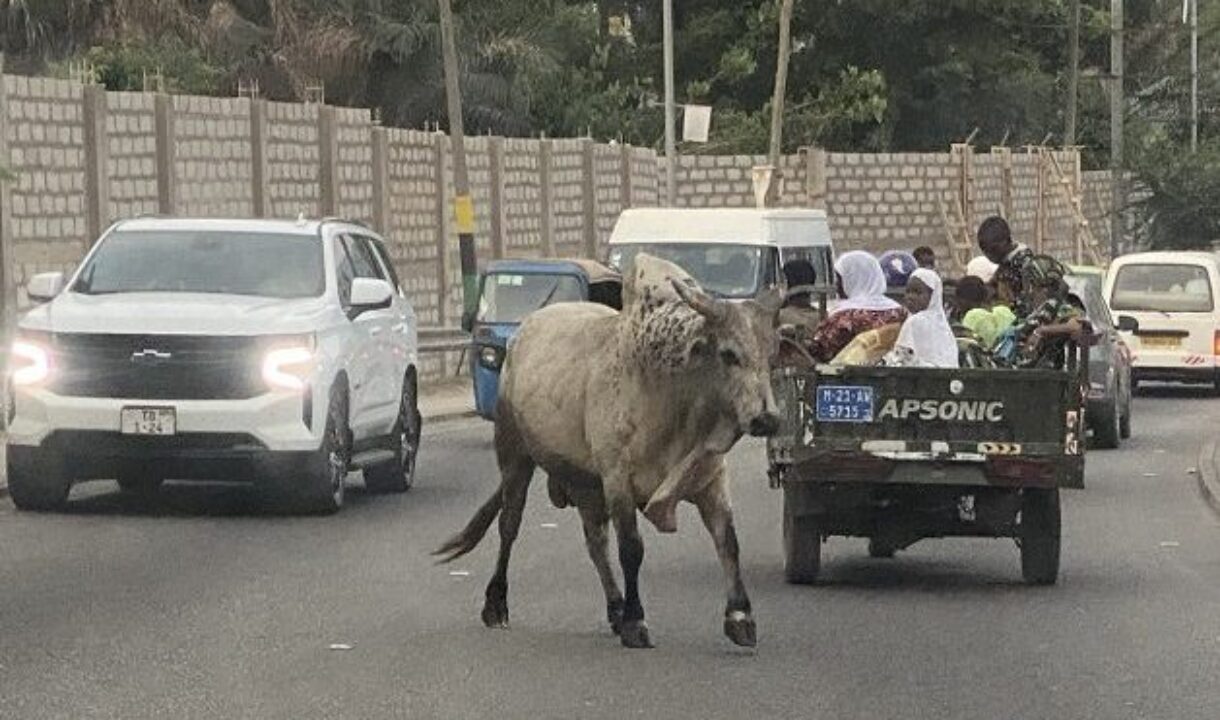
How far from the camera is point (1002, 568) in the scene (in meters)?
17.1

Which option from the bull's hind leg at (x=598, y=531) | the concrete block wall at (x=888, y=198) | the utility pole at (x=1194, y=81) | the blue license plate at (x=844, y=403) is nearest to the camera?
the bull's hind leg at (x=598, y=531)

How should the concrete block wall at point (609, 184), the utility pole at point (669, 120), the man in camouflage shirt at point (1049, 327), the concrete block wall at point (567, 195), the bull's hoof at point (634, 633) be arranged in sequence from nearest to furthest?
the bull's hoof at point (634, 633) → the man in camouflage shirt at point (1049, 327) → the concrete block wall at point (567, 195) → the concrete block wall at point (609, 184) → the utility pole at point (669, 120)

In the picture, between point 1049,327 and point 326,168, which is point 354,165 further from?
point 1049,327

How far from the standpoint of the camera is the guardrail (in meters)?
34.8

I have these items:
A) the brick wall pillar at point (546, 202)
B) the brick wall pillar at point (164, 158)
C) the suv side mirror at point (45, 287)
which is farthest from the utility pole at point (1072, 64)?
the suv side mirror at point (45, 287)

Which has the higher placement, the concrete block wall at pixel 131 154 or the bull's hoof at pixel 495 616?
the concrete block wall at pixel 131 154

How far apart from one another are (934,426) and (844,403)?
0.48 m

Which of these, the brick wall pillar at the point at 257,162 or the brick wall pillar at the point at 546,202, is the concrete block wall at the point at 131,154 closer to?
the brick wall pillar at the point at 257,162

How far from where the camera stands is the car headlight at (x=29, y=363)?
19188mm

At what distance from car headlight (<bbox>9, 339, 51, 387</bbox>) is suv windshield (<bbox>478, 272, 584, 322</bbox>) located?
378 inches

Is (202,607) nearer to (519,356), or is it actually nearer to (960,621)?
(519,356)

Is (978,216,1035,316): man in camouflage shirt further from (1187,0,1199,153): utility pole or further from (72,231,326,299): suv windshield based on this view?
(1187,0,1199,153): utility pole

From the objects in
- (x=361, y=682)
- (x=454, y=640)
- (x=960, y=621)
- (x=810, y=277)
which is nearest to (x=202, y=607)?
(x=454, y=640)

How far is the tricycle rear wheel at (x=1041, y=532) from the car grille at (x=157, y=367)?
5.52 metres
